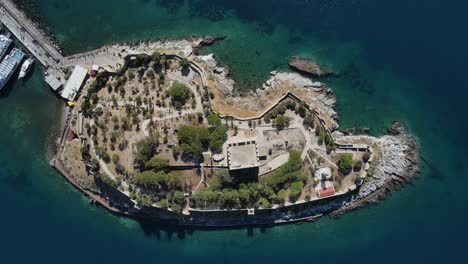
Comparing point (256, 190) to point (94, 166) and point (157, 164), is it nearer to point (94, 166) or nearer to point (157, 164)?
point (157, 164)

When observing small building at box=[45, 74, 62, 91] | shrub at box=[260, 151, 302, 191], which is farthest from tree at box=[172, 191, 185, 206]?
small building at box=[45, 74, 62, 91]

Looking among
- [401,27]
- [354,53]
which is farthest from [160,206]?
[401,27]

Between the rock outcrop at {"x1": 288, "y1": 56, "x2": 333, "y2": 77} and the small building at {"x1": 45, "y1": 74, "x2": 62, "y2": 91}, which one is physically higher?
the rock outcrop at {"x1": 288, "y1": 56, "x2": 333, "y2": 77}

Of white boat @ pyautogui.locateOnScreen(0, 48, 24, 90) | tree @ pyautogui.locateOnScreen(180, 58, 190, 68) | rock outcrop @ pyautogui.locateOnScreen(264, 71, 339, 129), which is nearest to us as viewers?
tree @ pyautogui.locateOnScreen(180, 58, 190, 68)

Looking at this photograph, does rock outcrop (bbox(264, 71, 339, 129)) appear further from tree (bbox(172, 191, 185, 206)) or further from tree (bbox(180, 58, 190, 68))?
tree (bbox(172, 191, 185, 206))

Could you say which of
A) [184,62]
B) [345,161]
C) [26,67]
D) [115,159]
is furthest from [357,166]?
[26,67]

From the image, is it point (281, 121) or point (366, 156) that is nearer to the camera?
point (281, 121)
